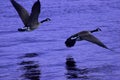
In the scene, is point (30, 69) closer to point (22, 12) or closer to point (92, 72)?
point (92, 72)

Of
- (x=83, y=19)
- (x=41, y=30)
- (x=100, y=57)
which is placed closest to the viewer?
(x=100, y=57)

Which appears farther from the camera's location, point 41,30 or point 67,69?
point 41,30

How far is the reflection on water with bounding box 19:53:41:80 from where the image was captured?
1506cm

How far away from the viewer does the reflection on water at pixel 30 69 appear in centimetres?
1506

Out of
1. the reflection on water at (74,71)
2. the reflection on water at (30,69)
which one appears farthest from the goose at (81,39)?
the reflection on water at (30,69)

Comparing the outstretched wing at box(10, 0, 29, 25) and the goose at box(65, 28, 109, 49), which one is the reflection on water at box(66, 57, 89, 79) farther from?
the outstretched wing at box(10, 0, 29, 25)

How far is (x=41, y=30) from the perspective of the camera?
843 inches

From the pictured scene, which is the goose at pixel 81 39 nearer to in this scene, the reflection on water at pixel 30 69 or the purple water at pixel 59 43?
the purple water at pixel 59 43

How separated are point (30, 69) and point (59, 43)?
343 centimetres

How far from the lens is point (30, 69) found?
15.8 m

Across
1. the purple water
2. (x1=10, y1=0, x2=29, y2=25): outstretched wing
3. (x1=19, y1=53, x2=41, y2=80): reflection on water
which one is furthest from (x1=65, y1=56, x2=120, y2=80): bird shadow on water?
(x1=10, y1=0, x2=29, y2=25): outstretched wing

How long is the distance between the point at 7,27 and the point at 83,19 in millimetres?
3105

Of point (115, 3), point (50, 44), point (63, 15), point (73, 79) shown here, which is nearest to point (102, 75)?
point (73, 79)

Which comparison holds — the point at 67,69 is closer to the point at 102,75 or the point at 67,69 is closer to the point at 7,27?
the point at 102,75
